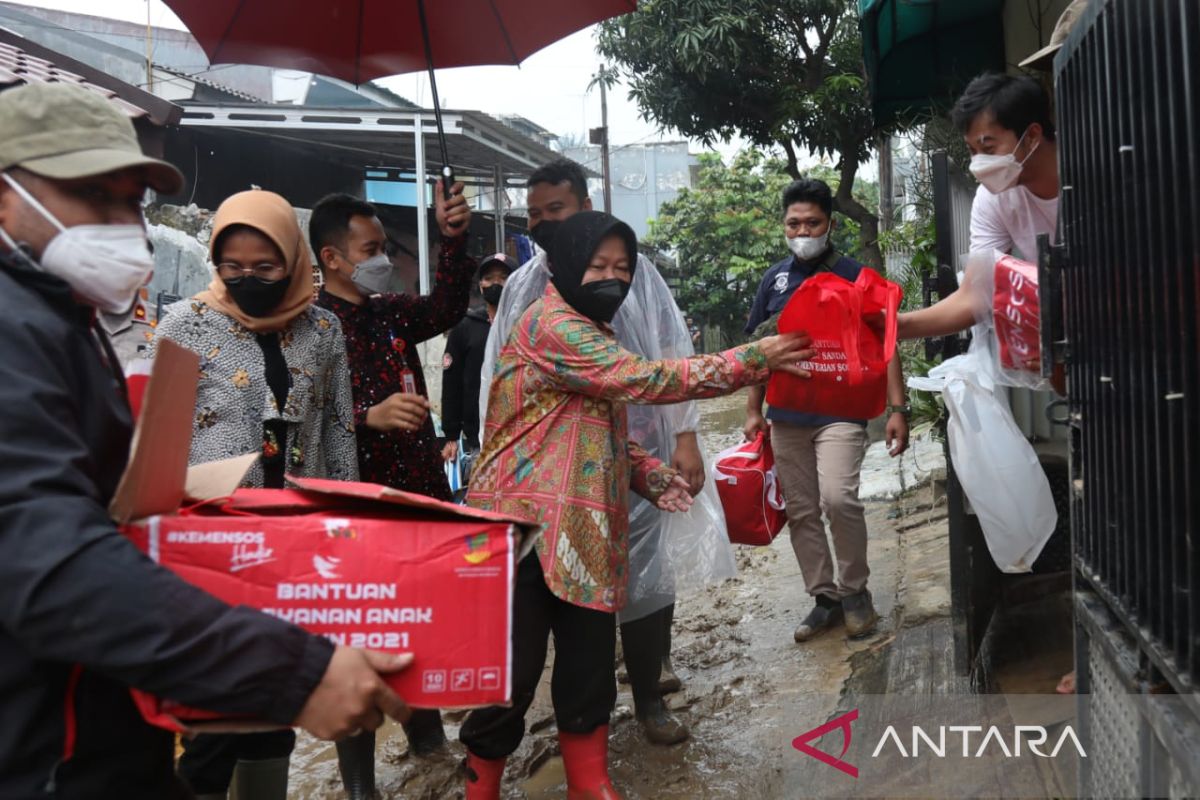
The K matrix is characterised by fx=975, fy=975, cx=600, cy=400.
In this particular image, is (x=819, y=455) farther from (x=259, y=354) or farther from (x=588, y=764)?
(x=259, y=354)

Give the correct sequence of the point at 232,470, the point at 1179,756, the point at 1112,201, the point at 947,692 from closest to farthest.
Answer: the point at 1179,756
the point at 232,470
the point at 1112,201
the point at 947,692

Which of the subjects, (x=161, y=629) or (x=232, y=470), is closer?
(x=161, y=629)

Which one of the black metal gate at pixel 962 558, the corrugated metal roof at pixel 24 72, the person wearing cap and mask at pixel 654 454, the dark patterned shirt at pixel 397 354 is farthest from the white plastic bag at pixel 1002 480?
the corrugated metal roof at pixel 24 72

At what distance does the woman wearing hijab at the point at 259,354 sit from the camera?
266 centimetres

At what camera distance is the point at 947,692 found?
3.40 meters

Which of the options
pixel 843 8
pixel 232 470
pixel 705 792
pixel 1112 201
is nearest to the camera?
pixel 232 470

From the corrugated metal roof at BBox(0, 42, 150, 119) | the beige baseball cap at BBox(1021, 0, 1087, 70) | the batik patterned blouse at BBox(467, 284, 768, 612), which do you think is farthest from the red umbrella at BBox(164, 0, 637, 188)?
the beige baseball cap at BBox(1021, 0, 1087, 70)

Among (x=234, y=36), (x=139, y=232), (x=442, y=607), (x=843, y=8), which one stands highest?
(x=843, y=8)

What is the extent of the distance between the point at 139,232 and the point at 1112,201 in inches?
68.7

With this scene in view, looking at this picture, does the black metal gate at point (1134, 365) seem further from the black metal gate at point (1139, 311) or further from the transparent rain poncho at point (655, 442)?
the transparent rain poncho at point (655, 442)

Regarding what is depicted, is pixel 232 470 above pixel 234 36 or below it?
below

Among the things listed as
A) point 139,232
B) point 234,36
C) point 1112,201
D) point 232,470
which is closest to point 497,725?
point 232,470

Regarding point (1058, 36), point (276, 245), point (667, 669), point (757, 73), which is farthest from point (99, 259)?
point (757, 73)

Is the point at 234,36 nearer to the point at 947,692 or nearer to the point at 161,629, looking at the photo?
the point at 161,629
